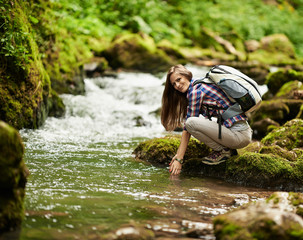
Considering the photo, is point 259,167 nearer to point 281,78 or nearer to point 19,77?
point 19,77

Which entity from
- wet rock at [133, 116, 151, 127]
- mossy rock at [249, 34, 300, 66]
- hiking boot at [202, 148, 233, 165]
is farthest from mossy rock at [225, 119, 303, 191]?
mossy rock at [249, 34, 300, 66]

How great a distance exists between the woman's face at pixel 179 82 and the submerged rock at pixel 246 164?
1.20 metres

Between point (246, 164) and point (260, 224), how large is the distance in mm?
2344

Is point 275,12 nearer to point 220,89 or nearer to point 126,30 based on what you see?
point 126,30

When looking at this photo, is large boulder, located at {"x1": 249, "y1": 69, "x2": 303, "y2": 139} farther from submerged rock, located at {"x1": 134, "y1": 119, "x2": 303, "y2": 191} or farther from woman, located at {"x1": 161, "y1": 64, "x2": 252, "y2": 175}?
woman, located at {"x1": 161, "y1": 64, "x2": 252, "y2": 175}

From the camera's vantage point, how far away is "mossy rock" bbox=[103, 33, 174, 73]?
54.8 feet

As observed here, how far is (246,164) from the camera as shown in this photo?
15.3 feet

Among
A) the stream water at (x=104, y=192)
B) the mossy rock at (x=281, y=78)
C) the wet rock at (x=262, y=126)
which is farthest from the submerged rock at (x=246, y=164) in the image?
the mossy rock at (x=281, y=78)

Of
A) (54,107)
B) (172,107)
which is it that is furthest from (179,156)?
(54,107)

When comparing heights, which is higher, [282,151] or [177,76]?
[177,76]

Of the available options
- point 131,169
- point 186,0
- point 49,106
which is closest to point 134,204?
point 131,169

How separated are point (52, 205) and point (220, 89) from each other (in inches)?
105

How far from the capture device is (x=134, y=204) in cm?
329

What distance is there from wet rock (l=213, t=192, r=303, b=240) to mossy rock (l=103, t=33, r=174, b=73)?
1467 centimetres
